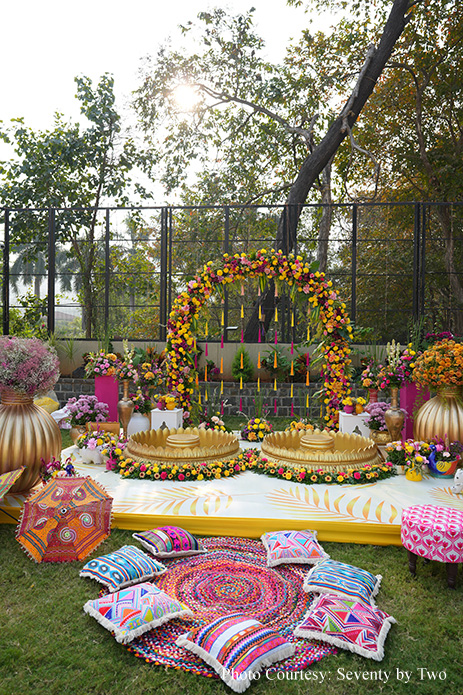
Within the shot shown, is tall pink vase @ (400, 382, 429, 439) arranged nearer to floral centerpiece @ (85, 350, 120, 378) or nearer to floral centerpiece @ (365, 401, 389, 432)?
floral centerpiece @ (365, 401, 389, 432)

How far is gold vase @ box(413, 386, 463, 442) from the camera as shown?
189 inches

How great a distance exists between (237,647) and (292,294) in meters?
4.23

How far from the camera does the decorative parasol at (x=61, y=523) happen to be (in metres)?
3.26

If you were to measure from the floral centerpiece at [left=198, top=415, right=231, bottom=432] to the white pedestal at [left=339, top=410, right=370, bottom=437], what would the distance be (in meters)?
1.28

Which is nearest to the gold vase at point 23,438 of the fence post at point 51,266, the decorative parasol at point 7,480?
the decorative parasol at point 7,480

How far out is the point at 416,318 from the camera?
1002 cm

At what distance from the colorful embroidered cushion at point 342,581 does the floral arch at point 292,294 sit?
3041 mm

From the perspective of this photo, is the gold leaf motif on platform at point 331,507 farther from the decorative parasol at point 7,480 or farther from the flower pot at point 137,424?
the flower pot at point 137,424

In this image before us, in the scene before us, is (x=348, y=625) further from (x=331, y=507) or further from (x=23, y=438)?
(x=23, y=438)

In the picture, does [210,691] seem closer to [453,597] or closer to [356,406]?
[453,597]

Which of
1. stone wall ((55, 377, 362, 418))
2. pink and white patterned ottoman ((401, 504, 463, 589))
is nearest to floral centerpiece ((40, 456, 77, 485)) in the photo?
pink and white patterned ottoman ((401, 504, 463, 589))

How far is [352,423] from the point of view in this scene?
19.0ft

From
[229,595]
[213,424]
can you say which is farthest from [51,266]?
[229,595]

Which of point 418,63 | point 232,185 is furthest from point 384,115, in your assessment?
point 232,185
